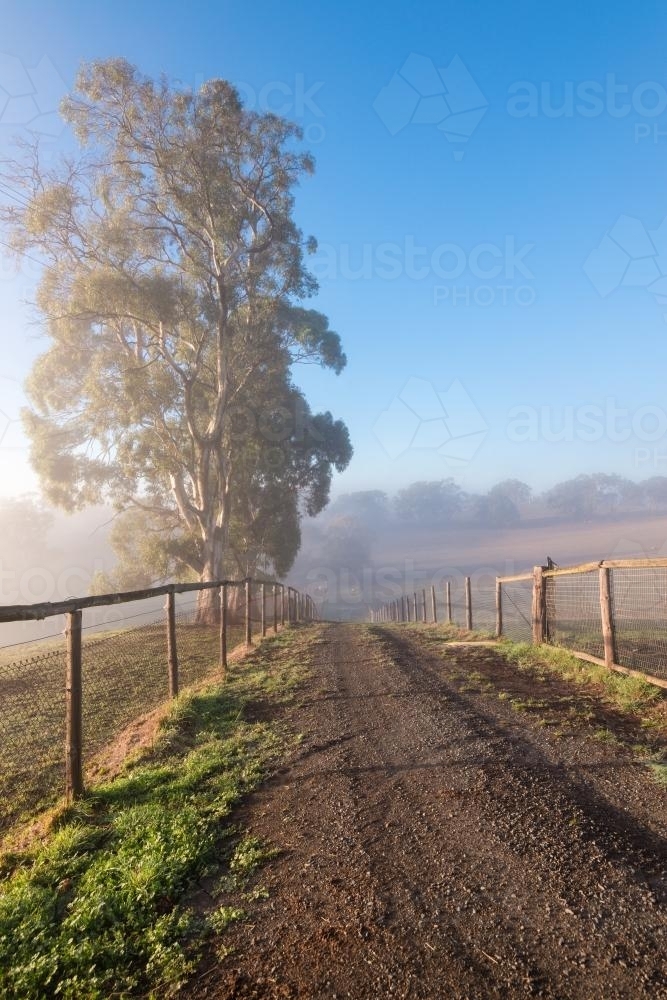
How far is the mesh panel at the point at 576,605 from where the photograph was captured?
938cm

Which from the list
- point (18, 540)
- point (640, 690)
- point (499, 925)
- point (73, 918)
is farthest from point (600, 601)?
point (18, 540)

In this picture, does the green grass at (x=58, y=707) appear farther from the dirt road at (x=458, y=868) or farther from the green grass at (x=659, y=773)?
the green grass at (x=659, y=773)

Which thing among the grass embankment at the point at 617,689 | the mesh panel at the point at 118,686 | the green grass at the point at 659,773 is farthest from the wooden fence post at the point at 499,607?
the green grass at the point at 659,773

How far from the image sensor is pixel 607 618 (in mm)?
8258

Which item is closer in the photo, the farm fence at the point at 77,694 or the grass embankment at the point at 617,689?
the farm fence at the point at 77,694

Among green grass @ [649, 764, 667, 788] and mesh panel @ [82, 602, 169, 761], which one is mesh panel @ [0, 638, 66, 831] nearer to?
mesh panel @ [82, 602, 169, 761]

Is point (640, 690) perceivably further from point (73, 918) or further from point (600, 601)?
point (73, 918)

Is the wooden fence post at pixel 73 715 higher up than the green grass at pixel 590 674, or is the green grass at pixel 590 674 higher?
the wooden fence post at pixel 73 715

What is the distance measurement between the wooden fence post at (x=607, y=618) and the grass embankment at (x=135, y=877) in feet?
17.3

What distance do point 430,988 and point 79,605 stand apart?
13.7ft

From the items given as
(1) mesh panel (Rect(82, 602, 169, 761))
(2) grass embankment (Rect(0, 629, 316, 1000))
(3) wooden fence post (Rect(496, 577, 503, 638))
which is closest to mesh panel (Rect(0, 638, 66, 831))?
A: (1) mesh panel (Rect(82, 602, 169, 761))

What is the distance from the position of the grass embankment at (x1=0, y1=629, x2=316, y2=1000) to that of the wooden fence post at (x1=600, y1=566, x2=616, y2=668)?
17.3ft

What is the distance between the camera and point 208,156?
19.9m

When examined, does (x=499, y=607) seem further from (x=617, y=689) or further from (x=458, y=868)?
(x=458, y=868)
